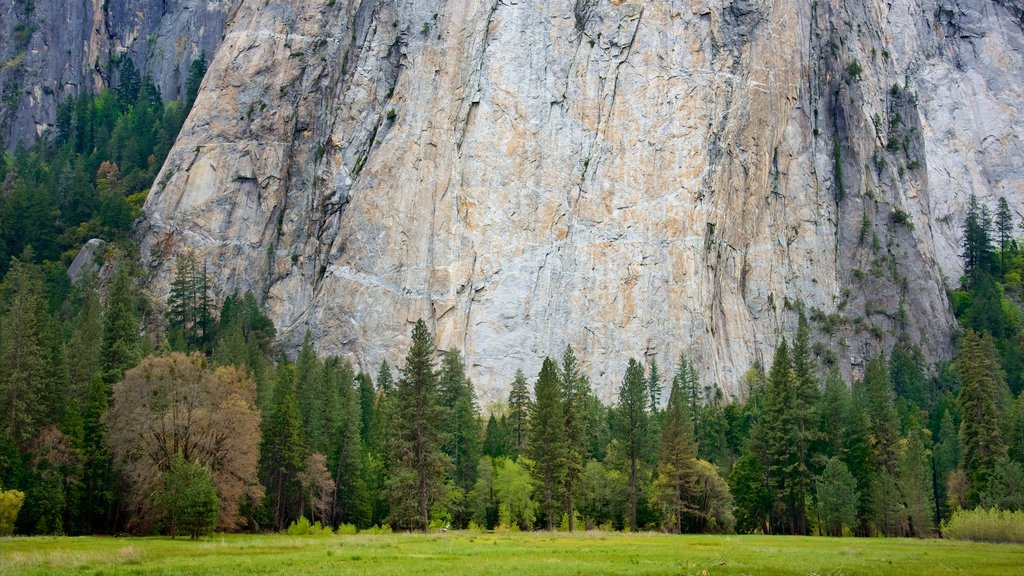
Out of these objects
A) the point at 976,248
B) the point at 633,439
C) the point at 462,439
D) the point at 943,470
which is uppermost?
the point at 976,248

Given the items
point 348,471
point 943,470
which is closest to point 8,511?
point 348,471

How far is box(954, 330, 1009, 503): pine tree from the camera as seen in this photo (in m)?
68.1

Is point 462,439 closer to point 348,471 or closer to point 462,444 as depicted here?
point 462,444

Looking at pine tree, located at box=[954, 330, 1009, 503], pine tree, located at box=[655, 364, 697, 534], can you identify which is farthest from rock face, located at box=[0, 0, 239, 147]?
pine tree, located at box=[954, 330, 1009, 503]

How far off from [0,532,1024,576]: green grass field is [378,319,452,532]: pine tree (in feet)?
37.4

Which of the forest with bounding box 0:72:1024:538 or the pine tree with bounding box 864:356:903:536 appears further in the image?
the pine tree with bounding box 864:356:903:536

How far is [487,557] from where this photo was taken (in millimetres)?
38031

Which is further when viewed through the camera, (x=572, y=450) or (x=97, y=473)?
(x=572, y=450)

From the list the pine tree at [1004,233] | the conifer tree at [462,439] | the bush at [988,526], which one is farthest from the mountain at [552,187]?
the bush at [988,526]

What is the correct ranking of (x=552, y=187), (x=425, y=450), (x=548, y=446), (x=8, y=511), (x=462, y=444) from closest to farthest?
(x=8, y=511), (x=425, y=450), (x=548, y=446), (x=462, y=444), (x=552, y=187)

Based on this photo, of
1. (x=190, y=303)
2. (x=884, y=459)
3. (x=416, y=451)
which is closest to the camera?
(x=416, y=451)

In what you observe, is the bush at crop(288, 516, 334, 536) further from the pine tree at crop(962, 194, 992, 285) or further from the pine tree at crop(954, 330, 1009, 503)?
the pine tree at crop(962, 194, 992, 285)

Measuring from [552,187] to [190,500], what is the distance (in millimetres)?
74163

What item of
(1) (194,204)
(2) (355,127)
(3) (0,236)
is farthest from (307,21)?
(3) (0,236)
